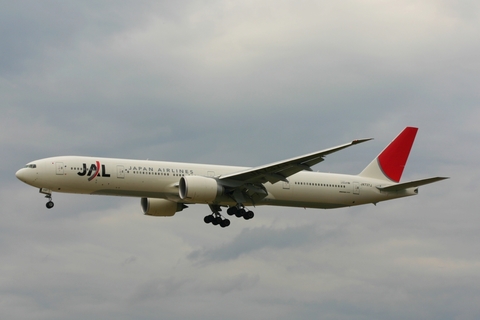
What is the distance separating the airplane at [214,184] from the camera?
56438 mm

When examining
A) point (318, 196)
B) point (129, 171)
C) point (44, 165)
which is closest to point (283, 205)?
point (318, 196)

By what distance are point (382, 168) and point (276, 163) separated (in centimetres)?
1435

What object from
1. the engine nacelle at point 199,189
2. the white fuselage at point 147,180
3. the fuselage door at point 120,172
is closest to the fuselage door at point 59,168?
the white fuselage at point 147,180

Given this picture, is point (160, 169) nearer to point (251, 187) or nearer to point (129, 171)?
point (129, 171)

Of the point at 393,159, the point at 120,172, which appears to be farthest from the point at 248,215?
the point at 393,159

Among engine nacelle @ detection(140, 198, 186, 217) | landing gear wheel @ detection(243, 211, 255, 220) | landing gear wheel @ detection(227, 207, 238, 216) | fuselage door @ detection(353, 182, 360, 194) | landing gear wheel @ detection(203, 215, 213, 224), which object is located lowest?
landing gear wheel @ detection(243, 211, 255, 220)

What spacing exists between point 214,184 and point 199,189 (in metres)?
1.30

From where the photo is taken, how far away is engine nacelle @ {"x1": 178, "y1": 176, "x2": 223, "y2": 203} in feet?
187

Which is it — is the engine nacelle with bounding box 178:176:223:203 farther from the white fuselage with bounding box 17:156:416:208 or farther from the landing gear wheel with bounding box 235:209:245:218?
the landing gear wheel with bounding box 235:209:245:218

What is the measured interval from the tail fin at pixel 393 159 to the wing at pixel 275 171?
10054mm

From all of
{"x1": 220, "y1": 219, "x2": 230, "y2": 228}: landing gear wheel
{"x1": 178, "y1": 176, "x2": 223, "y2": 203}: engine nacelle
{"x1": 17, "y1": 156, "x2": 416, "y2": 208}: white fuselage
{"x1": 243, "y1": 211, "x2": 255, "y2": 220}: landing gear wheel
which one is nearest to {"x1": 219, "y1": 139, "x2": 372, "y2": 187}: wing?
{"x1": 178, "y1": 176, "x2": 223, "y2": 203}: engine nacelle

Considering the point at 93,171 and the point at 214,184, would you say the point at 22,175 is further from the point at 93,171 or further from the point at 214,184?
the point at 214,184

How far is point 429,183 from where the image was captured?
199 ft

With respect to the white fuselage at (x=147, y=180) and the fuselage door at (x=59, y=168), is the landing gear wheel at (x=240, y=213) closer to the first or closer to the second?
the white fuselage at (x=147, y=180)
